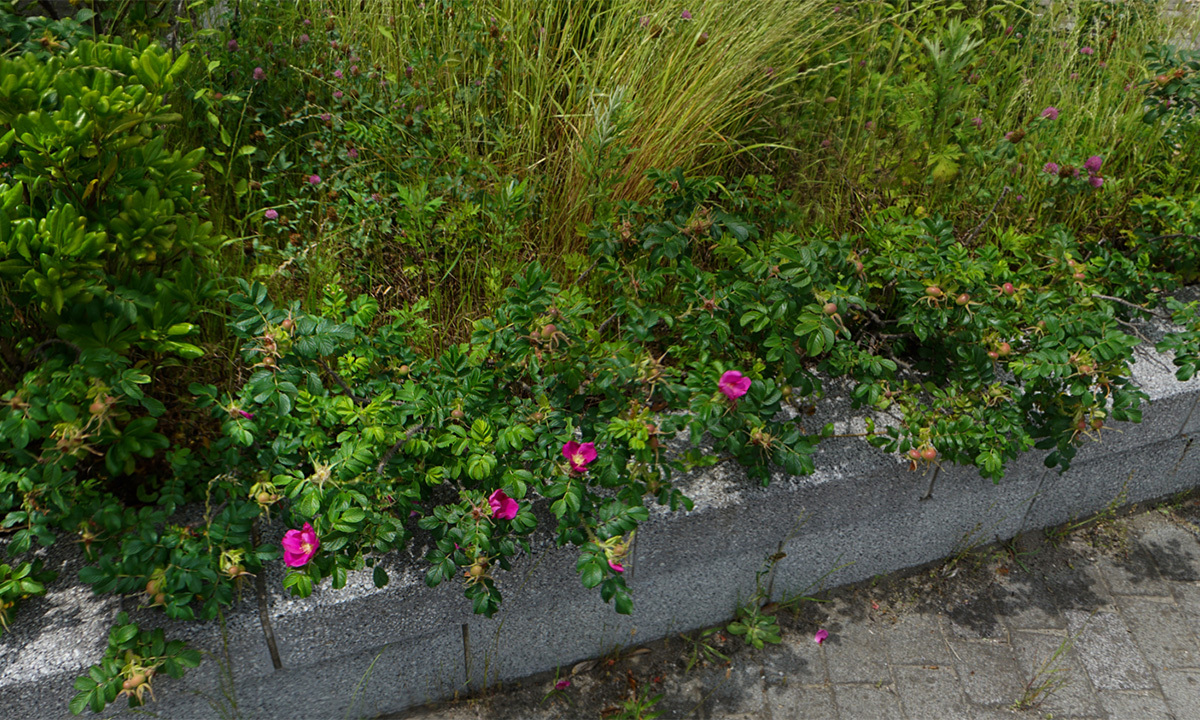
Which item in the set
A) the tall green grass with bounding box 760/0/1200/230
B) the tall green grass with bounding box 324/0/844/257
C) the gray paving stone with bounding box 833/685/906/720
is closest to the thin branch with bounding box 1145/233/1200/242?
the tall green grass with bounding box 760/0/1200/230

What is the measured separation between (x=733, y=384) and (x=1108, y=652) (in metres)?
1.58

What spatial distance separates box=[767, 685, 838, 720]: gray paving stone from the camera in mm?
2393

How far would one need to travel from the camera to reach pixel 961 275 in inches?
93.8

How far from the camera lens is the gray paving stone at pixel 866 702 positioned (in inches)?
94.7

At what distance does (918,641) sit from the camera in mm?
2615

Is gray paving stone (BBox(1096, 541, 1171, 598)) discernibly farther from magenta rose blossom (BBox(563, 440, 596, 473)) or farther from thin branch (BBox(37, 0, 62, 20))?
thin branch (BBox(37, 0, 62, 20))

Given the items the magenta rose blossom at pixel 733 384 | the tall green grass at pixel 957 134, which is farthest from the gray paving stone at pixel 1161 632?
the magenta rose blossom at pixel 733 384

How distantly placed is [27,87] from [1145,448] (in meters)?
3.37

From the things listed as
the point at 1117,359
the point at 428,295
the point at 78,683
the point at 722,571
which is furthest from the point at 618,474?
the point at 1117,359

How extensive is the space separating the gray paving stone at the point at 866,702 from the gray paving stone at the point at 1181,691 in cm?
80

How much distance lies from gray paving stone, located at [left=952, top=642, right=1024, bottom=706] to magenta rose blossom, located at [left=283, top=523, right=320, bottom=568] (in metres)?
1.88

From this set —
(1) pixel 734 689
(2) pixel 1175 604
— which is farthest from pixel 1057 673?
(1) pixel 734 689

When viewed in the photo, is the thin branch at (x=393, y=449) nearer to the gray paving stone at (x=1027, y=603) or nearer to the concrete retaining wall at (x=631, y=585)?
the concrete retaining wall at (x=631, y=585)

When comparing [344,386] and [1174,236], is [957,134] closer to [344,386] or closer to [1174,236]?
[1174,236]
